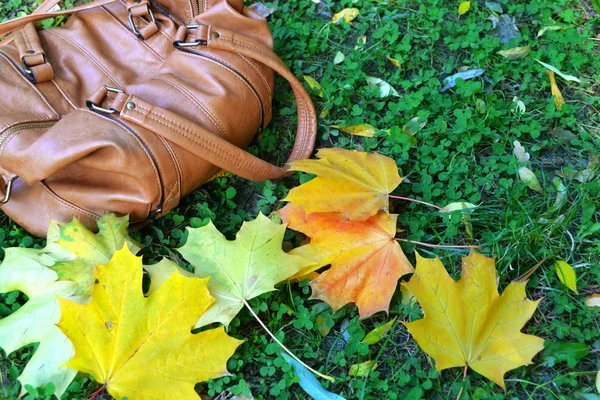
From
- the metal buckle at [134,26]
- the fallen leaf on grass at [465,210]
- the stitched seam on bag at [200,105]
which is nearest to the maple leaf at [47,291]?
the stitched seam on bag at [200,105]

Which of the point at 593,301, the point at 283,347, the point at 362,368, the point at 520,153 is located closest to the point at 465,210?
the point at 520,153

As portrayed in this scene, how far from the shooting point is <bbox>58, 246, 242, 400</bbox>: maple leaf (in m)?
1.38

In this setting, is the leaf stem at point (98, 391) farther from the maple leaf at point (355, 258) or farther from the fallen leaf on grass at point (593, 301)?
the fallen leaf on grass at point (593, 301)

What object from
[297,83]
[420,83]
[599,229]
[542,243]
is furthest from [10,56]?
[599,229]

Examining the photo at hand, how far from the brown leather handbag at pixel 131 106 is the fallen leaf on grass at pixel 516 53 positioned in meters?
0.75

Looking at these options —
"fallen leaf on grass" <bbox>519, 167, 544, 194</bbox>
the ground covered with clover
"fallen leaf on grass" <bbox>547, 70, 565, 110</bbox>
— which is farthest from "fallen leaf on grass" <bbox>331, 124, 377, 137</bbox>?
"fallen leaf on grass" <bbox>547, 70, 565, 110</bbox>

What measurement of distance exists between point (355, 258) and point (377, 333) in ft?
0.69

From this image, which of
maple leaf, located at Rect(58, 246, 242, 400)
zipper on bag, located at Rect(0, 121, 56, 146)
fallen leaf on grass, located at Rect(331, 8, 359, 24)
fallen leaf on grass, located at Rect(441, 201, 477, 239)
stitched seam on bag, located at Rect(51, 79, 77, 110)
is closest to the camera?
maple leaf, located at Rect(58, 246, 242, 400)

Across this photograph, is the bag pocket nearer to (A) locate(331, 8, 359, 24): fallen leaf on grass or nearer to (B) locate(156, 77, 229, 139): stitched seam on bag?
(B) locate(156, 77, 229, 139): stitched seam on bag

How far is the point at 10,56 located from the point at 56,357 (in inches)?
37.7

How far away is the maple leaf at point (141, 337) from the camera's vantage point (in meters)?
1.38

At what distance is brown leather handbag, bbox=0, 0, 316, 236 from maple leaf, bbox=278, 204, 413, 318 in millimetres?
326

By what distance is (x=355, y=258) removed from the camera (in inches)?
62.7

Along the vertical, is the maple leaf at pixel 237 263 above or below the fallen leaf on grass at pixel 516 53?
below
